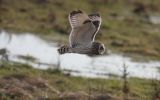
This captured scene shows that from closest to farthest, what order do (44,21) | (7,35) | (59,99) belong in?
(59,99) < (7,35) < (44,21)

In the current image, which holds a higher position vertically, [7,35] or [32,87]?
[7,35]

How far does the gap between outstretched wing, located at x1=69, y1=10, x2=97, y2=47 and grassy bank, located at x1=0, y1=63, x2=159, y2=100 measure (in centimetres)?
378

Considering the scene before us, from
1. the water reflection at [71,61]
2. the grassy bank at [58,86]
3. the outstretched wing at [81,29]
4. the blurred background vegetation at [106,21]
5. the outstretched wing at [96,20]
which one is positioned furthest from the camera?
the blurred background vegetation at [106,21]

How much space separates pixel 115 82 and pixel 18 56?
4966 millimetres

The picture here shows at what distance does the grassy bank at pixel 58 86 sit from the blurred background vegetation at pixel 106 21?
703cm

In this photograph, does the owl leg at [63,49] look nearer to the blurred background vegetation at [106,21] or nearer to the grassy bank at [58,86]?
the grassy bank at [58,86]

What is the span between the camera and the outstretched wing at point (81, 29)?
13.3m

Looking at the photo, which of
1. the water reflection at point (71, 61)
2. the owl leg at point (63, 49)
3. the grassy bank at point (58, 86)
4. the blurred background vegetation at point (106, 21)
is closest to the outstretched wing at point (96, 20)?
the owl leg at point (63, 49)

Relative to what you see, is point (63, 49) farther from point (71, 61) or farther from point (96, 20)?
point (71, 61)

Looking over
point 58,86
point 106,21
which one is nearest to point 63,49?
point 58,86

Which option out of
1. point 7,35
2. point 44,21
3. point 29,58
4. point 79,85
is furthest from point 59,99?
point 44,21

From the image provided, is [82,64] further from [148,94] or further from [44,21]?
[44,21]

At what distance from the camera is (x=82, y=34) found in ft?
45.9

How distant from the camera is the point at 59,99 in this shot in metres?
17.8
